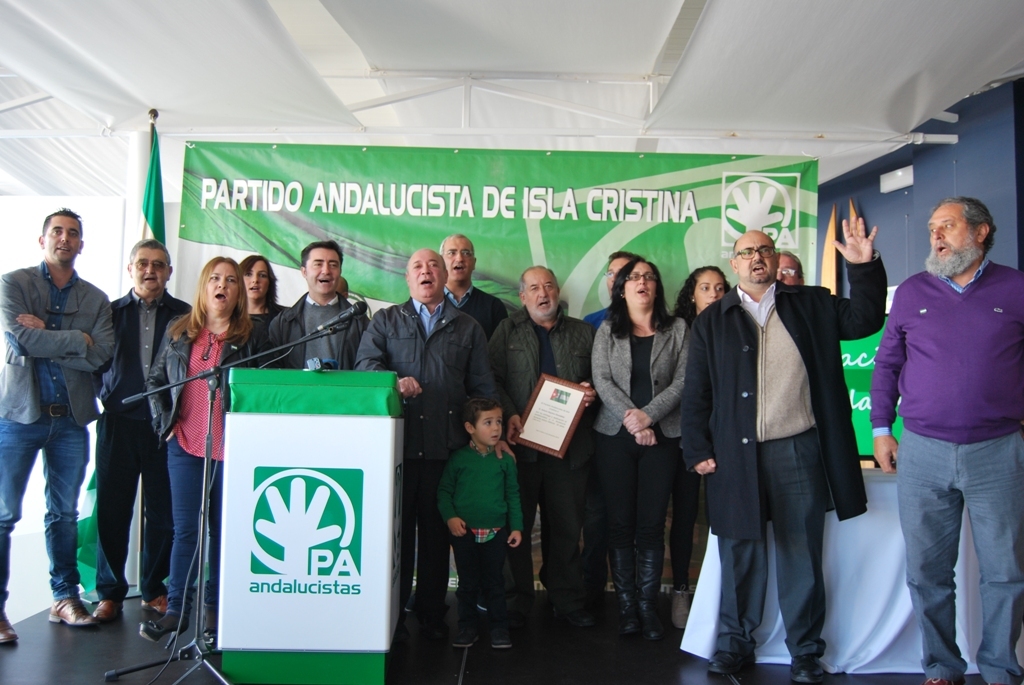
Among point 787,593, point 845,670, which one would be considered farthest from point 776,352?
point 845,670

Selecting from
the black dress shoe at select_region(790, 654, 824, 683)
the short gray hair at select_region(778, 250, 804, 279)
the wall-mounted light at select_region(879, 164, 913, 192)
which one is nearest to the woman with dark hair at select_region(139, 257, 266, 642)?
the black dress shoe at select_region(790, 654, 824, 683)

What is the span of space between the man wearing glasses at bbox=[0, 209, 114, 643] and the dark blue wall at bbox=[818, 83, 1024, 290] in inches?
230

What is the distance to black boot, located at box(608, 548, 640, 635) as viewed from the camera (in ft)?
11.7

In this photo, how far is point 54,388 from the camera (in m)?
3.49

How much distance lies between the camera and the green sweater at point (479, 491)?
332cm

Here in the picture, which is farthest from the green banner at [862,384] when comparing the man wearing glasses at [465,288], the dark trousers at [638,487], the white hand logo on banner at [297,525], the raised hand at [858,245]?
the white hand logo on banner at [297,525]

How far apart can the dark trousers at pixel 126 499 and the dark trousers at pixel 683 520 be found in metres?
2.56

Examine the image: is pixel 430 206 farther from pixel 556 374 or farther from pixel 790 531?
pixel 790 531

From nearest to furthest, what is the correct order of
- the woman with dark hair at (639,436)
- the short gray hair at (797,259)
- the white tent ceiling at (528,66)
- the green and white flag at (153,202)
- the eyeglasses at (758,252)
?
the eyeglasses at (758,252), the white tent ceiling at (528,66), the woman with dark hair at (639,436), the short gray hair at (797,259), the green and white flag at (153,202)

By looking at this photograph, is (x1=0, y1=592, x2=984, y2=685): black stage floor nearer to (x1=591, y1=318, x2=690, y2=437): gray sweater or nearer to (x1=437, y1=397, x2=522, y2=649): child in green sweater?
(x1=437, y1=397, x2=522, y2=649): child in green sweater

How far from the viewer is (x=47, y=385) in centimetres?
348

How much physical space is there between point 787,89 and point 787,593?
2.70 metres

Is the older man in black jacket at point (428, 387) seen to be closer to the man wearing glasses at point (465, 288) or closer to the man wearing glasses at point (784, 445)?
the man wearing glasses at point (465, 288)

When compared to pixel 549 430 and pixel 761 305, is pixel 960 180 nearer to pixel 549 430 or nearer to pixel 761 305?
pixel 761 305
